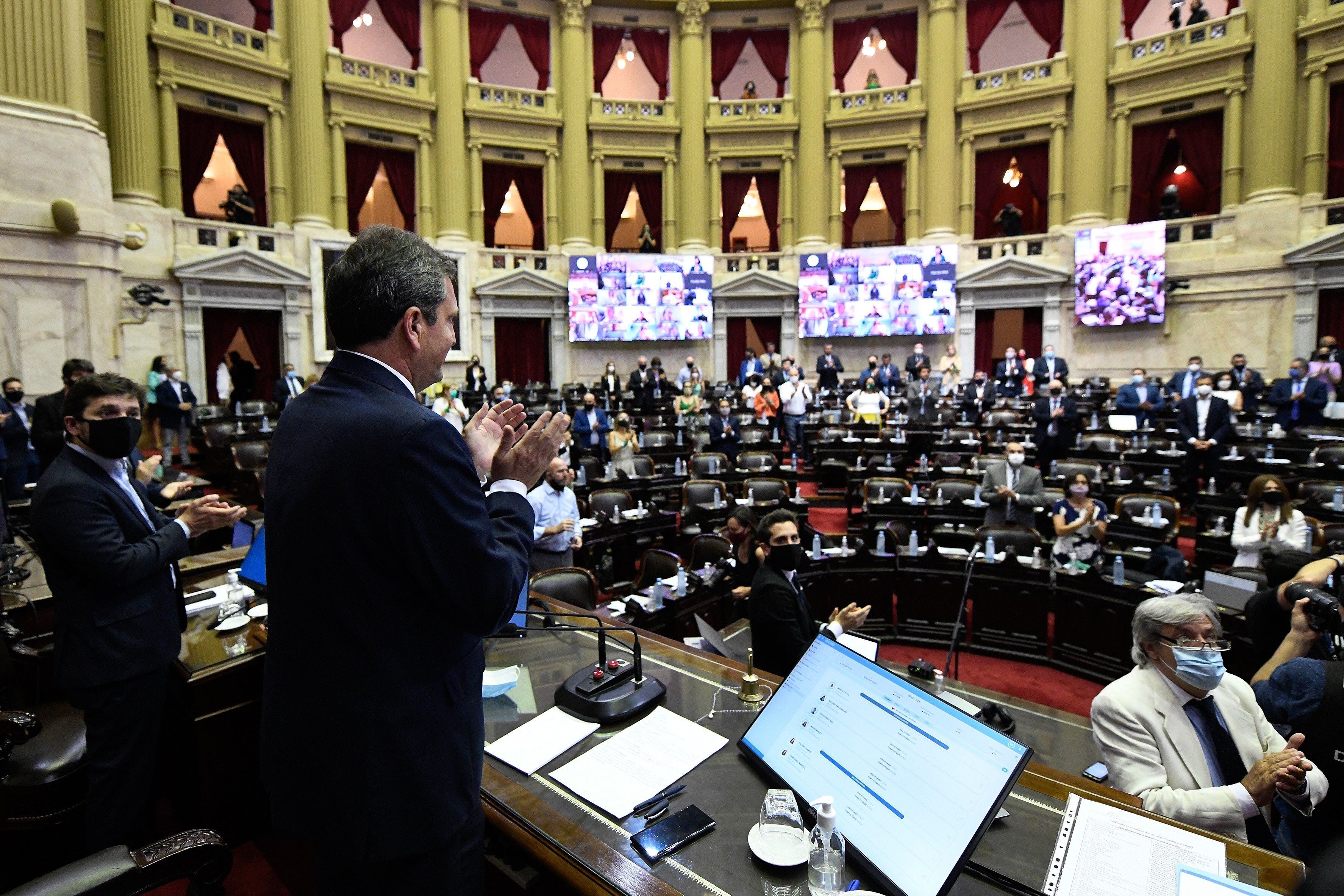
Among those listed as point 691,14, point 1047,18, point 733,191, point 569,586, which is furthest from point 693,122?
point 569,586

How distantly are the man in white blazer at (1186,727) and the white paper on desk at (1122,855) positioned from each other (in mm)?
736

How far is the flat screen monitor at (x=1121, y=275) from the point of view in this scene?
16.9 meters

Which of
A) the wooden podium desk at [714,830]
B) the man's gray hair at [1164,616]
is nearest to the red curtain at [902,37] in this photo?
the man's gray hair at [1164,616]

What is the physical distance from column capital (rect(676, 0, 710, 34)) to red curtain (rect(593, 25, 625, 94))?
5.44 ft

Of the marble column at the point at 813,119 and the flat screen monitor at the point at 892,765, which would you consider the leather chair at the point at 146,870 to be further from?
the marble column at the point at 813,119

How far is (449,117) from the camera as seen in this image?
19234mm

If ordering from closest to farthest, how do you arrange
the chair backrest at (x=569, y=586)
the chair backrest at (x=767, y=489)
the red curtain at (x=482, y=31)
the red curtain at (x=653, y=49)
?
the chair backrest at (x=569, y=586) < the chair backrest at (x=767, y=489) < the red curtain at (x=482, y=31) < the red curtain at (x=653, y=49)

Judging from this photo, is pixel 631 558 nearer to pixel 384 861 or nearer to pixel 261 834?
pixel 261 834

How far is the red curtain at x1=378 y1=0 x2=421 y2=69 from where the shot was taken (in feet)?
61.8

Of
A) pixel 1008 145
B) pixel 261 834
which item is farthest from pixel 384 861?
pixel 1008 145

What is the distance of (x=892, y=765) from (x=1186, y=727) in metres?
1.70

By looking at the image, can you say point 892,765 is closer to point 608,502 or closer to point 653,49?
point 608,502

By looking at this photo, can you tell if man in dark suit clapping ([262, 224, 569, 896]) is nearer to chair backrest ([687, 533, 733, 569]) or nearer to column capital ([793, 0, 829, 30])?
chair backrest ([687, 533, 733, 569])

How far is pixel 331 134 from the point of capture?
1795cm
